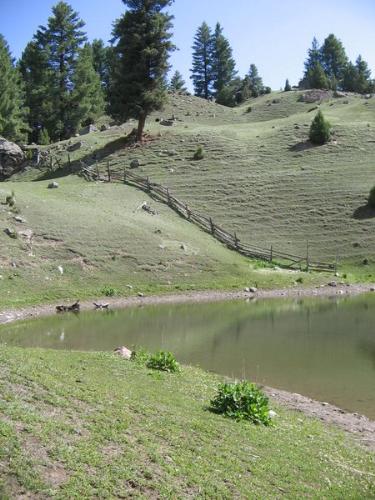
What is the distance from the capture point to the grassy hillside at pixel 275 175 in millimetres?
51250

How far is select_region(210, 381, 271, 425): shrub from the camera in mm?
11922

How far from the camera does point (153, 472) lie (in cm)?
797

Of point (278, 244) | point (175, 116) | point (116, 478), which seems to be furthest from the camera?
point (175, 116)

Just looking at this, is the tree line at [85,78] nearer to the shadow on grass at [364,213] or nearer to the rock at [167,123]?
the rock at [167,123]

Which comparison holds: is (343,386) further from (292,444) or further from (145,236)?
(145,236)

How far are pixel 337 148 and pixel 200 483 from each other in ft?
209

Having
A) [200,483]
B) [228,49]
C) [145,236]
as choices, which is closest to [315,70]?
[228,49]

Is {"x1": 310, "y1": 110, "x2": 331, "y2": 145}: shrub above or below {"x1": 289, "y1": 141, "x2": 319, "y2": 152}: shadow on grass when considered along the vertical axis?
above

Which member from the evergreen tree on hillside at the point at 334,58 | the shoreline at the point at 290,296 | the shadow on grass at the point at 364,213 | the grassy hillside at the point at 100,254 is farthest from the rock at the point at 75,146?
the evergreen tree on hillside at the point at 334,58

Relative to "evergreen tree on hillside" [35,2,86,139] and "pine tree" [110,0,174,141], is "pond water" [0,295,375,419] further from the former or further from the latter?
"evergreen tree on hillside" [35,2,86,139]

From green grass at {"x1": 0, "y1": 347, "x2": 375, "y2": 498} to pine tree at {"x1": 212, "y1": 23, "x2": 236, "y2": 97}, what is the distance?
390ft

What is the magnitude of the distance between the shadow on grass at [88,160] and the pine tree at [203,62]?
204 ft

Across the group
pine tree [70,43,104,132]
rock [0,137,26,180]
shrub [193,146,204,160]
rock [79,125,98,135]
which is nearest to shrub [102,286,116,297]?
shrub [193,146,204,160]

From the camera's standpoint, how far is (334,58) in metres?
133
